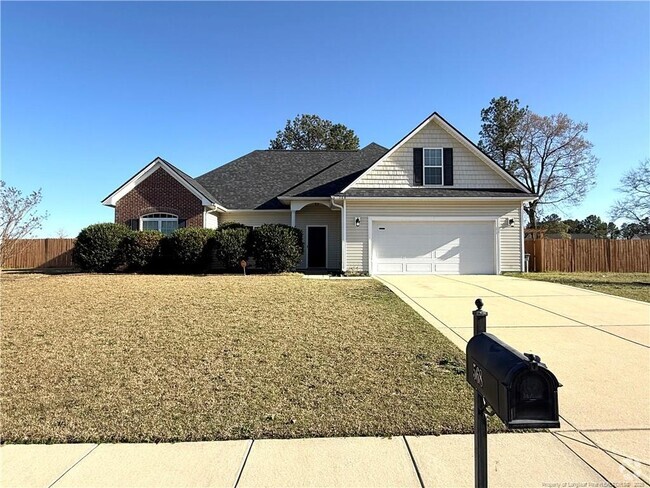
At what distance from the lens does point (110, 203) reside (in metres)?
17.0

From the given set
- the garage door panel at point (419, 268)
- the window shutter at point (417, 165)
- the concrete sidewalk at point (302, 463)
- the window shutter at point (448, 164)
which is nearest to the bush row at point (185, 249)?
the garage door panel at point (419, 268)

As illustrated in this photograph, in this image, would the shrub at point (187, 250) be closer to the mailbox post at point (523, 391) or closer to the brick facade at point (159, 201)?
the brick facade at point (159, 201)

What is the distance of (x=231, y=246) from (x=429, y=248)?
8.08 metres

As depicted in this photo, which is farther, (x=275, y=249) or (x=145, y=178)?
(x=145, y=178)

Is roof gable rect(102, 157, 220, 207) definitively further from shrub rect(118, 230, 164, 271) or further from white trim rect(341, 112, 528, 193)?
white trim rect(341, 112, 528, 193)

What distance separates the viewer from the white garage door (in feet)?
50.8

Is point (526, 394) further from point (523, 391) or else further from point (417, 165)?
point (417, 165)

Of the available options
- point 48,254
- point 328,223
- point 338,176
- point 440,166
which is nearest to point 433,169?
point 440,166

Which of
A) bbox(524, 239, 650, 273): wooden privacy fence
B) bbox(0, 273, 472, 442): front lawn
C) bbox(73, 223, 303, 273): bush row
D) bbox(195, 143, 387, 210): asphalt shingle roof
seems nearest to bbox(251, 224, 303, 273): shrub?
bbox(73, 223, 303, 273): bush row

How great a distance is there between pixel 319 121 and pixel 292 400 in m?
42.5

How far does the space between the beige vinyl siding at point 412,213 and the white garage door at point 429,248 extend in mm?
354

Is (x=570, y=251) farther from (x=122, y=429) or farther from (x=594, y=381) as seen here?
(x=122, y=429)

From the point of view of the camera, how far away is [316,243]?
60.7 feet

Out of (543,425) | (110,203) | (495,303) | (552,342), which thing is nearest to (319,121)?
(110,203)
